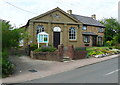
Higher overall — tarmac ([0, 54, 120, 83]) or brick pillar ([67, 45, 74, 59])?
brick pillar ([67, 45, 74, 59])

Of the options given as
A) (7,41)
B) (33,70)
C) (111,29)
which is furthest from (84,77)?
(111,29)

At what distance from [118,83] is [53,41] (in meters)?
20.9

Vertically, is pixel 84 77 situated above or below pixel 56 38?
below

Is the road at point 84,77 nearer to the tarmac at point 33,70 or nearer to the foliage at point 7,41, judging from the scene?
the tarmac at point 33,70

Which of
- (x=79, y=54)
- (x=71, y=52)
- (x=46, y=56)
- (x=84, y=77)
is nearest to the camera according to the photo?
(x=84, y=77)

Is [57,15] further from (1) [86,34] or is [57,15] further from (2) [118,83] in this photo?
(2) [118,83]

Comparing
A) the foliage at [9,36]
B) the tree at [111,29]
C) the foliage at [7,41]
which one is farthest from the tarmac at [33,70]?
the tree at [111,29]

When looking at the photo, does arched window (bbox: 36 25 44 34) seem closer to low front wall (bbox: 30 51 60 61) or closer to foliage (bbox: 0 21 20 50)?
low front wall (bbox: 30 51 60 61)

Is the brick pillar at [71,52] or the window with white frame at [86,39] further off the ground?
the window with white frame at [86,39]

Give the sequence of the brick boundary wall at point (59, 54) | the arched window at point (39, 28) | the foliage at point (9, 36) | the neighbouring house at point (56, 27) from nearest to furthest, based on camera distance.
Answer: the foliage at point (9, 36)
the brick boundary wall at point (59, 54)
the neighbouring house at point (56, 27)
the arched window at point (39, 28)

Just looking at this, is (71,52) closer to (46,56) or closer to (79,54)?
(79,54)

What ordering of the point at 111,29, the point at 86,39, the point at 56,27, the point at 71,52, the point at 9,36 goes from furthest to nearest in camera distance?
the point at 111,29
the point at 86,39
the point at 56,27
the point at 71,52
the point at 9,36

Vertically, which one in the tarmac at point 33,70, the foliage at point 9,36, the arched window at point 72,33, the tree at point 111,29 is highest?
the tree at point 111,29

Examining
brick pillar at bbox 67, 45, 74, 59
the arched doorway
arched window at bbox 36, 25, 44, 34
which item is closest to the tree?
the arched doorway
